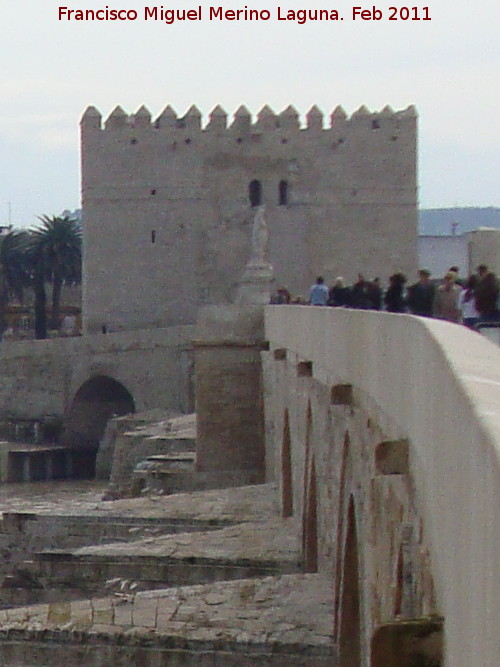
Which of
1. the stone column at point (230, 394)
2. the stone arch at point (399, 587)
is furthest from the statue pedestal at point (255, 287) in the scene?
the stone arch at point (399, 587)

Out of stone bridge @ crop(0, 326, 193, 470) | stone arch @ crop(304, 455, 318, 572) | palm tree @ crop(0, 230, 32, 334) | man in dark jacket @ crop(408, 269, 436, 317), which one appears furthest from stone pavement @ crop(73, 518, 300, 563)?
palm tree @ crop(0, 230, 32, 334)

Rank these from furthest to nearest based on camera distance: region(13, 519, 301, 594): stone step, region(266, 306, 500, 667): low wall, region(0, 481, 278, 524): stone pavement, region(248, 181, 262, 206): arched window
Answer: region(248, 181, 262, 206): arched window < region(0, 481, 278, 524): stone pavement < region(13, 519, 301, 594): stone step < region(266, 306, 500, 667): low wall

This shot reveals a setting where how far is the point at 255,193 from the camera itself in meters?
40.2

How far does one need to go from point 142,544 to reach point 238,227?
1031 inches

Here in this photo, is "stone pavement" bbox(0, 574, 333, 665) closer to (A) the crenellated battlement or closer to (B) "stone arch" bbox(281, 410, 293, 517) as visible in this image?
(B) "stone arch" bbox(281, 410, 293, 517)

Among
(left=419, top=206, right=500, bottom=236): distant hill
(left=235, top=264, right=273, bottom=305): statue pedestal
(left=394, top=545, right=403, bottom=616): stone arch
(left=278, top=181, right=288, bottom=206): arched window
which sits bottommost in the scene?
(left=394, top=545, right=403, bottom=616): stone arch

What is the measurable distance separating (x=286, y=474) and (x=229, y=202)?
24004 mm

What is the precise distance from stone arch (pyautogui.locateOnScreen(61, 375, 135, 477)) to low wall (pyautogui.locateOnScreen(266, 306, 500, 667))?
1164 inches

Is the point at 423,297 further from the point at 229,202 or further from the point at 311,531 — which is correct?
the point at 229,202

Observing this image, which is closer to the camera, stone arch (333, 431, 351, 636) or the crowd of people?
stone arch (333, 431, 351, 636)

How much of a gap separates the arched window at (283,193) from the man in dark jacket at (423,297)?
28691mm

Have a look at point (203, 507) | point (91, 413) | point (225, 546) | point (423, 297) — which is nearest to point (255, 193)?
point (91, 413)

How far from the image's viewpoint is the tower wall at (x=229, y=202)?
39.6 meters

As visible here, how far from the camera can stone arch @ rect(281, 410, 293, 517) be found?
1591 centimetres
